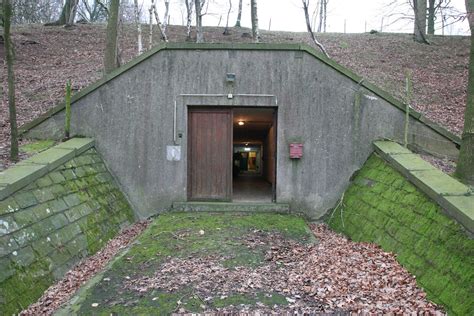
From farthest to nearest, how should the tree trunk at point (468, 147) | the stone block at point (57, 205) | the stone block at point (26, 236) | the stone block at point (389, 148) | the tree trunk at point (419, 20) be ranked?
the tree trunk at point (419, 20) → the stone block at point (389, 148) → the tree trunk at point (468, 147) → the stone block at point (57, 205) → the stone block at point (26, 236)

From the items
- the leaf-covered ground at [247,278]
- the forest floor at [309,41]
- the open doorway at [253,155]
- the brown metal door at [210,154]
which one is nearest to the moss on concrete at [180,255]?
the leaf-covered ground at [247,278]

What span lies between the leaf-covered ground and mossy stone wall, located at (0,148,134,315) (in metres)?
0.76

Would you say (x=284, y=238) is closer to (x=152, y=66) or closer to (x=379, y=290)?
(x=379, y=290)

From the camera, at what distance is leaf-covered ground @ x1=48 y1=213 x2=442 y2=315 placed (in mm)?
4379

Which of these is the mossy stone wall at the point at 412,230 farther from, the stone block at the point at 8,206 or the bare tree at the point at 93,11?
the bare tree at the point at 93,11

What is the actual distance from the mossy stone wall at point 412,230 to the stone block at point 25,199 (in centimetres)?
563

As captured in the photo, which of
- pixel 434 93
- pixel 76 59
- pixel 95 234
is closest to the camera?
pixel 95 234

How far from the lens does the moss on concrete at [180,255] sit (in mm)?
4484

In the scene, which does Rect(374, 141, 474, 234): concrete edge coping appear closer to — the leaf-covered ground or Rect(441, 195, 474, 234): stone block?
Rect(441, 195, 474, 234): stone block

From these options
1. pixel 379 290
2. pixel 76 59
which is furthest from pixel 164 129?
pixel 76 59

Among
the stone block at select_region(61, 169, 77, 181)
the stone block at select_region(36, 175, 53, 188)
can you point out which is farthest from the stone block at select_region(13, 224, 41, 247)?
the stone block at select_region(61, 169, 77, 181)

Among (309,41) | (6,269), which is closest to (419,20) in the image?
(309,41)

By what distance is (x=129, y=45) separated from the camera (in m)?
→ 23.6

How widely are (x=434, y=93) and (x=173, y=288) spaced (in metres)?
14.1
